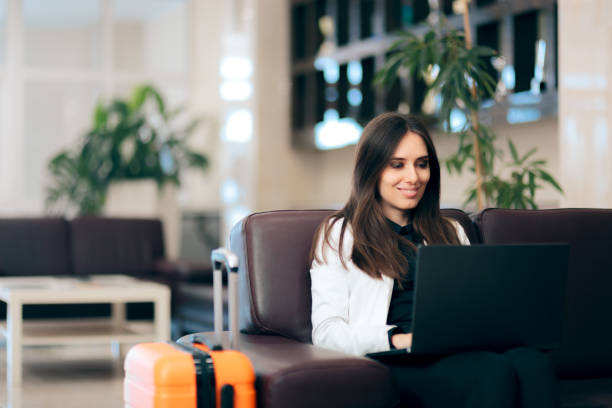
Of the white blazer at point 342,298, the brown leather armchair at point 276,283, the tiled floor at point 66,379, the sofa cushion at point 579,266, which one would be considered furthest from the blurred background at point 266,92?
the tiled floor at point 66,379

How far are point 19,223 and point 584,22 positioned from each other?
141 inches

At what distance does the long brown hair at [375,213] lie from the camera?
2.16m

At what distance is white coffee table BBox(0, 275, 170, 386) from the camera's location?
3.99m

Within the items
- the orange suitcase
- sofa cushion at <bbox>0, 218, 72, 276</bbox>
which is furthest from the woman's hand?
sofa cushion at <bbox>0, 218, 72, 276</bbox>

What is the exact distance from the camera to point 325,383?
177 cm

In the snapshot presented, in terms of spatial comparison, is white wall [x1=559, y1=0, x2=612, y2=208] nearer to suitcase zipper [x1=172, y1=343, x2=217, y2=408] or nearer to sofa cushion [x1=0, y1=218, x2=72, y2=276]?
suitcase zipper [x1=172, y1=343, x2=217, y2=408]

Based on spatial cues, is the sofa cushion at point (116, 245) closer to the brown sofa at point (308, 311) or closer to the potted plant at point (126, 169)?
the potted plant at point (126, 169)

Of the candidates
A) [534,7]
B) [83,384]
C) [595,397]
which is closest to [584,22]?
[534,7]

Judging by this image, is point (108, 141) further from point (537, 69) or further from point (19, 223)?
point (537, 69)

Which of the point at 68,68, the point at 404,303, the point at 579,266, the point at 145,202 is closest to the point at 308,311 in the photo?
the point at 404,303

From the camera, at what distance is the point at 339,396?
1780 mm

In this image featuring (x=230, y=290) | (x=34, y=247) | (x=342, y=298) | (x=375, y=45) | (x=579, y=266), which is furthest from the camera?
(x=375, y=45)

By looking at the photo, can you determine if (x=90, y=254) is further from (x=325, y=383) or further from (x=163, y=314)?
(x=325, y=383)

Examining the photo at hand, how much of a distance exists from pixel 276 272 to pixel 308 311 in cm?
14
